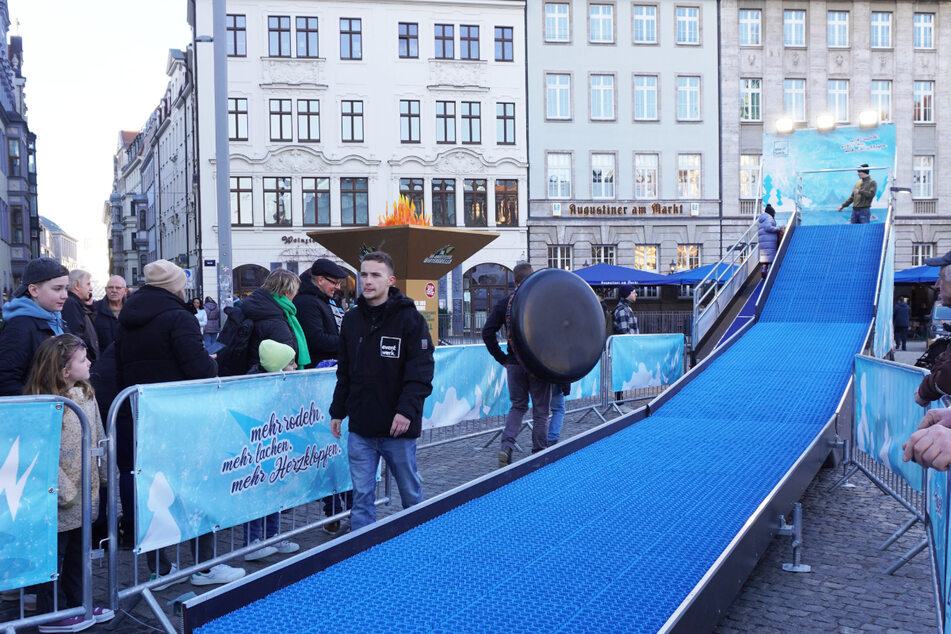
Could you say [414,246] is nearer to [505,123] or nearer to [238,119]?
[238,119]

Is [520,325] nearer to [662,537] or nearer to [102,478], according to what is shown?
[662,537]

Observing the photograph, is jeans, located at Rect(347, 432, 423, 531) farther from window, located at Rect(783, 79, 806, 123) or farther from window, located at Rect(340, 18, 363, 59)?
window, located at Rect(783, 79, 806, 123)

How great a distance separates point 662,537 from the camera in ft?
16.7

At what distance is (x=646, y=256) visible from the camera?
129ft

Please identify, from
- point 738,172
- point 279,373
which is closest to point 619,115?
point 738,172

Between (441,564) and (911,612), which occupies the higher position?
(441,564)

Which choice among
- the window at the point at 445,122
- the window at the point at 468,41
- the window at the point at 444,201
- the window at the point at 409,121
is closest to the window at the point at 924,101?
the window at the point at 468,41

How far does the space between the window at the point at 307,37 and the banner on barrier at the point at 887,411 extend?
109ft

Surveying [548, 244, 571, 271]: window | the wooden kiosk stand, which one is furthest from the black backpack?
[548, 244, 571, 271]: window

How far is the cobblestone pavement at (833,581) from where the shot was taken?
4.94 meters

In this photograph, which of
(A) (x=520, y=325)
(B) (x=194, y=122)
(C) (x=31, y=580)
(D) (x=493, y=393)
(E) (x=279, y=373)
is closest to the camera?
(C) (x=31, y=580)

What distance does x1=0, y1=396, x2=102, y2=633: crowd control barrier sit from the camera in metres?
4.23

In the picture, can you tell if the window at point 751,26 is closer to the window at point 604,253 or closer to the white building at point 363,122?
the white building at point 363,122

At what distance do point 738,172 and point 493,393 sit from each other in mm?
32060
